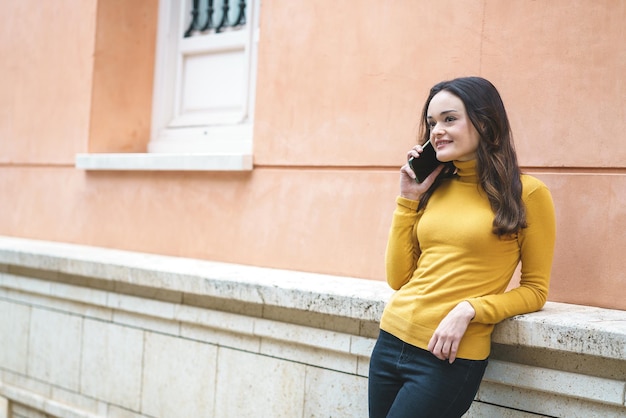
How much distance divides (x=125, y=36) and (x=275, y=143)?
1.87m

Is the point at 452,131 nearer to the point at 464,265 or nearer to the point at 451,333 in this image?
the point at 464,265

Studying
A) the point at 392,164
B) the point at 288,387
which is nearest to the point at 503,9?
the point at 392,164

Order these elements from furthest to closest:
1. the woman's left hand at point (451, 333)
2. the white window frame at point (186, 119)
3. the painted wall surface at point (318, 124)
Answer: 1. the white window frame at point (186, 119)
2. the painted wall surface at point (318, 124)
3. the woman's left hand at point (451, 333)

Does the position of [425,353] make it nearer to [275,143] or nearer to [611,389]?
[611,389]

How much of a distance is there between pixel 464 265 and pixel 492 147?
1.48 ft

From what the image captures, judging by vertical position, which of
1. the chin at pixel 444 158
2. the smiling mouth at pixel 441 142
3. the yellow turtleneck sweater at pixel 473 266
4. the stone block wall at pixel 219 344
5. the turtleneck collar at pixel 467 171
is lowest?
the stone block wall at pixel 219 344

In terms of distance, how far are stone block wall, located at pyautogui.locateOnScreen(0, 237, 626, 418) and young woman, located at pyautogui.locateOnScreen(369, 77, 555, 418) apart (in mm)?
229

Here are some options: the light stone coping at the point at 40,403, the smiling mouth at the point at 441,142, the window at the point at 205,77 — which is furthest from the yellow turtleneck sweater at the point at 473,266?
the light stone coping at the point at 40,403

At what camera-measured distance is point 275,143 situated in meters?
4.84

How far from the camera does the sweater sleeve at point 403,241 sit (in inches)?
129

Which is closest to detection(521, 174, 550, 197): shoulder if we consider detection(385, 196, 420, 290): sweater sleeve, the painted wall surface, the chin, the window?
the chin

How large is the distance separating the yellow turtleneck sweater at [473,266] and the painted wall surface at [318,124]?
582 mm

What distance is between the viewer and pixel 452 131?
3.08m

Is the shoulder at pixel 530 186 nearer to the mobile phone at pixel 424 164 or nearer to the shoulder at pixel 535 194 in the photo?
the shoulder at pixel 535 194
